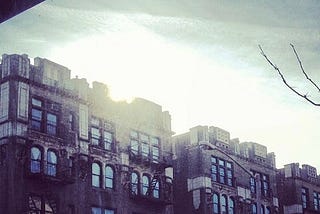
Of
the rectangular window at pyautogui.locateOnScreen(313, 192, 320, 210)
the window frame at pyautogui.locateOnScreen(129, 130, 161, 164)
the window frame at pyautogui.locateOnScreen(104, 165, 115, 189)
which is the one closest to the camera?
the window frame at pyautogui.locateOnScreen(104, 165, 115, 189)

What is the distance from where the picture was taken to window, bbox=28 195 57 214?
3105cm

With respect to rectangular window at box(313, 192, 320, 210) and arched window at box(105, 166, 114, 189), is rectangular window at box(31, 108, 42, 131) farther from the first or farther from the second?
rectangular window at box(313, 192, 320, 210)

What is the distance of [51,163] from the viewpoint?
32906 mm

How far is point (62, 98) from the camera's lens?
35406mm

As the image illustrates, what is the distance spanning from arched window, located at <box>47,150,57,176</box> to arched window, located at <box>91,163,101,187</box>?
3604mm

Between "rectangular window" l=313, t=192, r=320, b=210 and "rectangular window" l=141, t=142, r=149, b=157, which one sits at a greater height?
"rectangular window" l=141, t=142, r=149, b=157

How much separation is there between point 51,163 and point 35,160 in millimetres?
1272

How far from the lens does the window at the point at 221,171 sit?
150ft

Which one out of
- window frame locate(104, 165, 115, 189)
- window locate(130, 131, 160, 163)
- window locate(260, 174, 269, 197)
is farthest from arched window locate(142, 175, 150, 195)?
window locate(260, 174, 269, 197)

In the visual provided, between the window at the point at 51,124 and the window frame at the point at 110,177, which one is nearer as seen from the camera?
the window at the point at 51,124

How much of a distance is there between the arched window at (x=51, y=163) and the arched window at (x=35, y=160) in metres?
0.70

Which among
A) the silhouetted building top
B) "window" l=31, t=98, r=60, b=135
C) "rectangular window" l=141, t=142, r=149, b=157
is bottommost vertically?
the silhouetted building top

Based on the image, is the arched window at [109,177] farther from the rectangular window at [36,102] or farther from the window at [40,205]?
the rectangular window at [36,102]

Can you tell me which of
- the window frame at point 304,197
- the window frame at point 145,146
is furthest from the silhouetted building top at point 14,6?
the window frame at point 304,197
